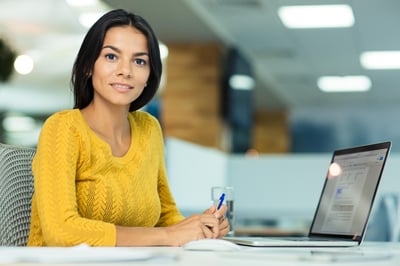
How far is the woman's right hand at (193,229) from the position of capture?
153cm

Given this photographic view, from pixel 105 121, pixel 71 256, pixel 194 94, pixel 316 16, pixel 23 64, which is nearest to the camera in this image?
pixel 71 256

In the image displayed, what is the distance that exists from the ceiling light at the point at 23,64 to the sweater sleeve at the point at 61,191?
4397mm

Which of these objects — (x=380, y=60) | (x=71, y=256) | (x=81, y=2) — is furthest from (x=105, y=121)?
(x=380, y=60)

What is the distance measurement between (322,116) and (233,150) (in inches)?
149

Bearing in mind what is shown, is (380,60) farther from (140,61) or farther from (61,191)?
(61,191)

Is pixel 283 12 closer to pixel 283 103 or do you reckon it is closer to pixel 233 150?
pixel 233 150

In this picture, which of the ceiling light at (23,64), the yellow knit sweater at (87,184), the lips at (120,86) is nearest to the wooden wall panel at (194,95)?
the ceiling light at (23,64)

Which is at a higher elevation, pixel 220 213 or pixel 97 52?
pixel 97 52

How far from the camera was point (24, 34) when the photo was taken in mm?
6062

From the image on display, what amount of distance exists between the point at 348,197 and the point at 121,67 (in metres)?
0.58

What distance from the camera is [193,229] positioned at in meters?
1.55

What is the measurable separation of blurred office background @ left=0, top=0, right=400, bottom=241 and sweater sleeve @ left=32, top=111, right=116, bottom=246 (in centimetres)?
349

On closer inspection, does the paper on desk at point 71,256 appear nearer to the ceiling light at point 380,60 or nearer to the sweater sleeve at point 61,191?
the sweater sleeve at point 61,191

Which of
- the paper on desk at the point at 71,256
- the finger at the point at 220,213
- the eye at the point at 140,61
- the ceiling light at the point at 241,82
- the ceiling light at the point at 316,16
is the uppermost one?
the ceiling light at the point at 316,16
